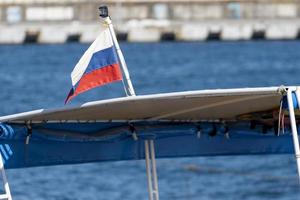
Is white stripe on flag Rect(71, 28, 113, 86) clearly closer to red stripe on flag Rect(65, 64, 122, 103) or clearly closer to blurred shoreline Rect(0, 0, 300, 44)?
red stripe on flag Rect(65, 64, 122, 103)

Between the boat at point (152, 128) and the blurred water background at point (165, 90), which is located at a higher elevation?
the blurred water background at point (165, 90)

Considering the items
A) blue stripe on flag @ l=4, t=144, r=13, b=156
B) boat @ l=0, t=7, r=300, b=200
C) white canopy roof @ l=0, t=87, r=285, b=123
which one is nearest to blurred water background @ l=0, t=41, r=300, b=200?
boat @ l=0, t=7, r=300, b=200

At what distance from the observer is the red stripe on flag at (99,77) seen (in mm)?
11203

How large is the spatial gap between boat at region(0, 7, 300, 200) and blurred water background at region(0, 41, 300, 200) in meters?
10.2

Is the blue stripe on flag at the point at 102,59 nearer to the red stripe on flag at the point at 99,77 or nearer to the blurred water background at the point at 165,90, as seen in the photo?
the red stripe on flag at the point at 99,77

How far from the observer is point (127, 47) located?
9025cm

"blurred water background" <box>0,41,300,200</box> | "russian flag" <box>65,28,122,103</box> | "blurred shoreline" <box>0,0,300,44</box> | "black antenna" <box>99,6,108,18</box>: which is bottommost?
"russian flag" <box>65,28,122,103</box>

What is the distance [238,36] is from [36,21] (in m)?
14.9

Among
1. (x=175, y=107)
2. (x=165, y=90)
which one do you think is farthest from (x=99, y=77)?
(x=165, y=90)

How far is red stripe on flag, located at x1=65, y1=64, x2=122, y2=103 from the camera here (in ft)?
36.8

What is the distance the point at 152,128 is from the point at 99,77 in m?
1.00

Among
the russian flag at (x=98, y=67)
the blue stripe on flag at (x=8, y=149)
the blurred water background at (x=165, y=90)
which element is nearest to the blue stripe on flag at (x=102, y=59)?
the russian flag at (x=98, y=67)

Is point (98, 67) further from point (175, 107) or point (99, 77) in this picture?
point (175, 107)

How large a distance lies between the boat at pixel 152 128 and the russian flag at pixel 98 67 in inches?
2.8
